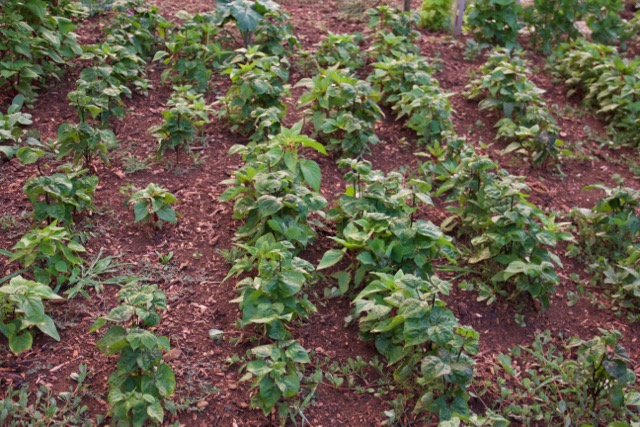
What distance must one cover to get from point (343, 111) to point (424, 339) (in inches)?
100

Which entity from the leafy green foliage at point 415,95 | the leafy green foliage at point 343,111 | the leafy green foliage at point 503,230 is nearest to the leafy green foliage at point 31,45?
the leafy green foliage at point 343,111

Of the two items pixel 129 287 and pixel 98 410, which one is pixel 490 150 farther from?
pixel 98 410

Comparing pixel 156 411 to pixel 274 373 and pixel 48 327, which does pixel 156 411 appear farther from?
pixel 48 327

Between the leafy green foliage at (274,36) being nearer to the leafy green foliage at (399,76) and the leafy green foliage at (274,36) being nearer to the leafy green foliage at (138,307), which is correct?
the leafy green foliage at (399,76)

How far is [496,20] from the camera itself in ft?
23.9

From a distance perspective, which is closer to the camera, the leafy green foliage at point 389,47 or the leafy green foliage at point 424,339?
the leafy green foliage at point 424,339

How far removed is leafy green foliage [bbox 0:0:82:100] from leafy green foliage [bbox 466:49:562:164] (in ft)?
11.9

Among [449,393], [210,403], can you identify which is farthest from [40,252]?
[449,393]

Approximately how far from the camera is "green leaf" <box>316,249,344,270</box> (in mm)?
3965

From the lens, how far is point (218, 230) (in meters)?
4.50

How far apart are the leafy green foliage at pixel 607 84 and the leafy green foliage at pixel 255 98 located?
3.03 m

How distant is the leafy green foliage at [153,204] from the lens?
4.18m

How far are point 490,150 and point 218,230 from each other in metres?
2.61

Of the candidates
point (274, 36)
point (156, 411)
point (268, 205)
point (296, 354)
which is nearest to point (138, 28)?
point (274, 36)
